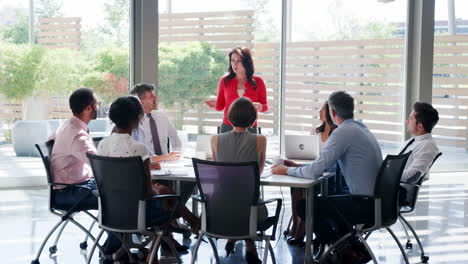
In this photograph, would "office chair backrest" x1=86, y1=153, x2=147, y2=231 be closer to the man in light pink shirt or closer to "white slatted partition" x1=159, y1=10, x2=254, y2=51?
the man in light pink shirt

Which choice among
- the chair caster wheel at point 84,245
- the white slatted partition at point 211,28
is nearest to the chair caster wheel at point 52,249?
the chair caster wheel at point 84,245

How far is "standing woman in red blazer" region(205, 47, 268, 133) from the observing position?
6.46m

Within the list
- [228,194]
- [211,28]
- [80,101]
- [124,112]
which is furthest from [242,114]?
[211,28]

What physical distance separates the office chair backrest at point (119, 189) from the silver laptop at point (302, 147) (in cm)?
168

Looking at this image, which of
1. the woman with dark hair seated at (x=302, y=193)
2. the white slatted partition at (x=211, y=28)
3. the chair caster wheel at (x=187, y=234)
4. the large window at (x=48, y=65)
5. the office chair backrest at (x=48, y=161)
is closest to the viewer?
the office chair backrest at (x=48, y=161)

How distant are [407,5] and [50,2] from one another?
16.7ft

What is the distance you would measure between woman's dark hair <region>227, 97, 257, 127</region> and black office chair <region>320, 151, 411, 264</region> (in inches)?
31.1

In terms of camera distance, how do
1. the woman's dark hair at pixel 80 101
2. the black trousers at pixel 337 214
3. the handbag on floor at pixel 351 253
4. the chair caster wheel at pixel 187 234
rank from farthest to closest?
1. the chair caster wheel at pixel 187 234
2. the woman's dark hair at pixel 80 101
3. the handbag on floor at pixel 351 253
4. the black trousers at pixel 337 214

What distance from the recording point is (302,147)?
17.2 feet

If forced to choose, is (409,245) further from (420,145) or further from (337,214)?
(337,214)

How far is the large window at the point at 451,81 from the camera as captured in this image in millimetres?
9602

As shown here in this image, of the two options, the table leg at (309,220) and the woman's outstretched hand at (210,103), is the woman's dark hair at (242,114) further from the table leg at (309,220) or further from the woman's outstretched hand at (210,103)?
the woman's outstretched hand at (210,103)

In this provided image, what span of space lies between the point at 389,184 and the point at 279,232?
1.79 meters

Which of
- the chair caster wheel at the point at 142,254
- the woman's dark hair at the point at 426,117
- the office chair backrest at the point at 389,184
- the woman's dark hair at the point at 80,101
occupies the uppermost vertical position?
the woman's dark hair at the point at 80,101
